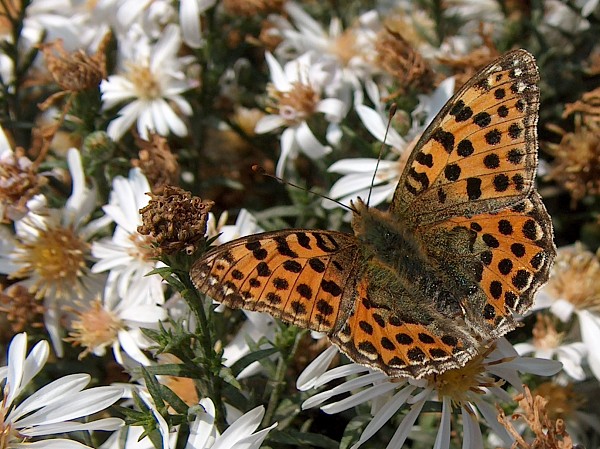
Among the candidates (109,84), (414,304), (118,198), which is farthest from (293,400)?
(109,84)

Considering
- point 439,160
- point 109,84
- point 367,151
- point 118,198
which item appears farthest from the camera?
point 109,84

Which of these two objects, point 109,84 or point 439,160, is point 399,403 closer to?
point 439,160

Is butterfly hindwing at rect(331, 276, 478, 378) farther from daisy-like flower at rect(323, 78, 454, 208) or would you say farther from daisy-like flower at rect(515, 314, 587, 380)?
daisy-like flower at rect(323, 78, 454, 208)

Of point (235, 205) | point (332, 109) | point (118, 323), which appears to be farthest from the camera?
point (235, 205)

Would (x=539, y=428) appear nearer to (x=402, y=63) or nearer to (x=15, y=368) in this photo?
A: (x=15, y=368)

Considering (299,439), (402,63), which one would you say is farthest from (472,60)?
(299,439)

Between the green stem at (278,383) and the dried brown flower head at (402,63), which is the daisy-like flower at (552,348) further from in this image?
the dried brown flower head at (402,63)

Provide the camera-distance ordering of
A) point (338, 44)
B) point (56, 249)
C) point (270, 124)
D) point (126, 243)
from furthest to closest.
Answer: point (338, 44) → point (270, 124) → point (56, 249) → point (126, 243)
